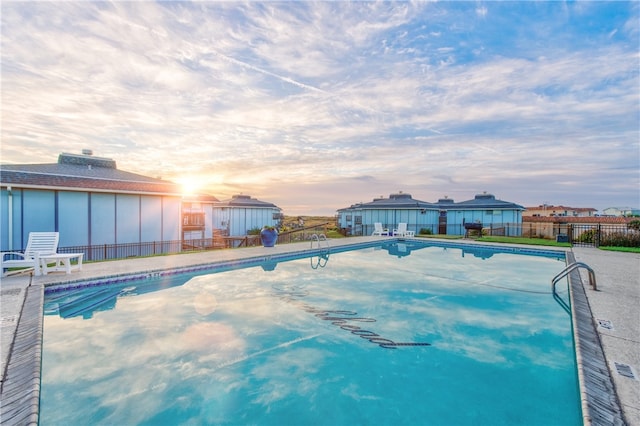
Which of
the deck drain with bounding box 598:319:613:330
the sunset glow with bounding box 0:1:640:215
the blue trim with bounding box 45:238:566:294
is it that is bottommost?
the blue trim with bounding box 45:238:566:294

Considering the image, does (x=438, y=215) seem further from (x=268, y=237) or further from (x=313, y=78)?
(x=313, y=78)

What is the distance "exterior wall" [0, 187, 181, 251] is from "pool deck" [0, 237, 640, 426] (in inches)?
194

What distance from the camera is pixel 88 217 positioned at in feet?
42.6

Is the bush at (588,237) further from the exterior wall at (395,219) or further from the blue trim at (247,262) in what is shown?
the exterior wall at (395,219)

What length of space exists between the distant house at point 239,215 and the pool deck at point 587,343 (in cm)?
1890

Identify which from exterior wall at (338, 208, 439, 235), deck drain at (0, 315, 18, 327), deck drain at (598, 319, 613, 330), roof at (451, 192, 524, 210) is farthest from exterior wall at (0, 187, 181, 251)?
roof at (451, 192, 524, 210)

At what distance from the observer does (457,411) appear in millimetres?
3494

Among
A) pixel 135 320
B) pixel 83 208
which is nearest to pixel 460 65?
pixel 135 320

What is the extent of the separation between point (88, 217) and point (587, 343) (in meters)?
16.1

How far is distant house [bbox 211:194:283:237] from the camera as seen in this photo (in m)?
27.2

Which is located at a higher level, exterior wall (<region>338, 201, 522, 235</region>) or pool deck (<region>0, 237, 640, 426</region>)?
exterior wall (<region>338, 201, 522, 235</region>)

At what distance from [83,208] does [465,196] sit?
33.7 meters

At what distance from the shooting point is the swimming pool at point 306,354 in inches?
138

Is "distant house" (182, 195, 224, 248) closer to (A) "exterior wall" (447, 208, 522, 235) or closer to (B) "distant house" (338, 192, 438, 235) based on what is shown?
(B) "distant house" (338, 192, 438, 235)
